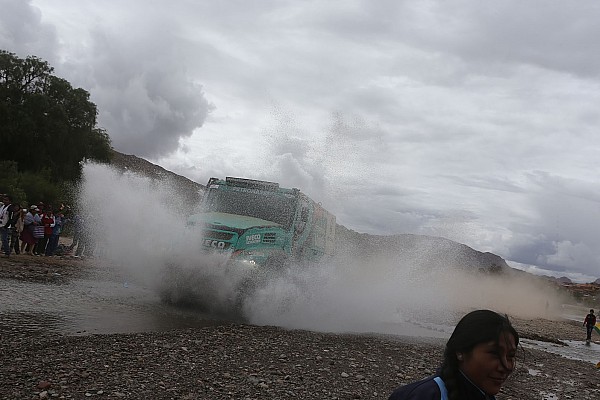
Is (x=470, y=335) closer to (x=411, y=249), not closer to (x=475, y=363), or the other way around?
(x=475, y=363)

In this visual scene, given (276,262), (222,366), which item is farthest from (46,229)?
(222,366)

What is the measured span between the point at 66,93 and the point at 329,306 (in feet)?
137

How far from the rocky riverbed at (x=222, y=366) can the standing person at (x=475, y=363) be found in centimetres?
426

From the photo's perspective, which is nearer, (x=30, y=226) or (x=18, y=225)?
(x=18, y=225)

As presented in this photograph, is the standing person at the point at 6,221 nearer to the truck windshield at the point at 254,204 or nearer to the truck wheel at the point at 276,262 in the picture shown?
the truck windshield at the point at 254,204

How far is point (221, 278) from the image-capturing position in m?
11.8

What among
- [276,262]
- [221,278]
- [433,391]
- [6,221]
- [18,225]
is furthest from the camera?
[18,225]

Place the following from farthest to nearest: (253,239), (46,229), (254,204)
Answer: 1. (46,229)
2. (254,204)
3. (253,239)

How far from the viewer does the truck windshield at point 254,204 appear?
43.2ft

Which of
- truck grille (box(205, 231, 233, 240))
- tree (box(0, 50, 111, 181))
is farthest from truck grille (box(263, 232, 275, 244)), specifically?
tree (box(0, 50, 111, 181))

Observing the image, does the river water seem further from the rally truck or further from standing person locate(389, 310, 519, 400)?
standing person locate(389, 310, 519, 400)

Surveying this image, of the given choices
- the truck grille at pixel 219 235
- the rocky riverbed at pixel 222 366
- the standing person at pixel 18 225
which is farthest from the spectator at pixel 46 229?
the rocky riverbed at pixel 222 366

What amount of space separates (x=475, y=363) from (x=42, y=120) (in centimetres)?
4936

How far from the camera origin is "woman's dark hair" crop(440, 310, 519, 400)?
2.17 meters
